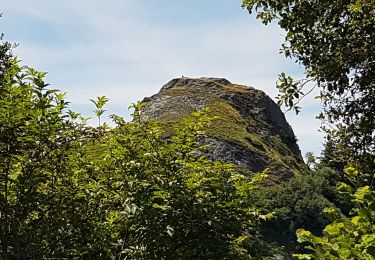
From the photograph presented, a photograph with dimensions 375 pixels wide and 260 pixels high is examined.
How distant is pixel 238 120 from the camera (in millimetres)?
89438

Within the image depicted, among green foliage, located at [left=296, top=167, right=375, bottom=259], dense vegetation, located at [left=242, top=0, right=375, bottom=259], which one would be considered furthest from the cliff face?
green foliage, located at [left=296, top=167, right=375, bottom=259]

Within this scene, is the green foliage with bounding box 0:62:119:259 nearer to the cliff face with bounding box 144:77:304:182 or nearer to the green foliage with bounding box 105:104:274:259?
the green foliage with bounding box 105:104:274:259

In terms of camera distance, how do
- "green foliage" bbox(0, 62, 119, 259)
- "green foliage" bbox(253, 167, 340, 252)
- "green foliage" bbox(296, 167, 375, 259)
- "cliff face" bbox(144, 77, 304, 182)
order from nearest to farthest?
1. "green foliage" bbox(296, 167, 375, 259)
2. "green foliage" bbox(0, 62, 119, 259)
3. "green foliage" bbox(253, 167, 340, 252)
4. "cliff face" bbox(144, 77, 304, 182)

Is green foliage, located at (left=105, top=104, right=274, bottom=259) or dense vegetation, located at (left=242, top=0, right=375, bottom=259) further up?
dense vegetation, located at (left=242, top=0, right=375, bottom=259)

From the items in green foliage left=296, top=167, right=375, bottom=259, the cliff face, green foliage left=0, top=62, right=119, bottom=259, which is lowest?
green foliage left=296, top=167, right=375, bottom=259

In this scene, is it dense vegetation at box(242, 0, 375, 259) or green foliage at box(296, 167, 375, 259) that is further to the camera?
dense vegetation at box(242, 0, 375, 259)

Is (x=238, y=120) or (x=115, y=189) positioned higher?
(x=238, y=120)

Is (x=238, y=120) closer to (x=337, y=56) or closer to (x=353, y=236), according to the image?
(x=337, y=56)

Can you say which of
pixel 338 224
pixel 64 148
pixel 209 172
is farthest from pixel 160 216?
pixel 338 224

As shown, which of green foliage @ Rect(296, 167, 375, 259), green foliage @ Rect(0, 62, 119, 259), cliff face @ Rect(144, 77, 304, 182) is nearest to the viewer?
green foliage @ Rect(296, 167, 375, 259)

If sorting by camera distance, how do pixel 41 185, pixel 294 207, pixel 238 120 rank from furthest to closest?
pixel 238 120
pixel 294 207
pixel 41 185

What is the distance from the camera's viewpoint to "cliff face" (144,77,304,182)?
7431 centimetres

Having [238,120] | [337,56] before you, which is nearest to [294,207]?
[238,120]

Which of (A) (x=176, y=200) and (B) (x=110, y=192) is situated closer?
(A) (x=176, y=200)
